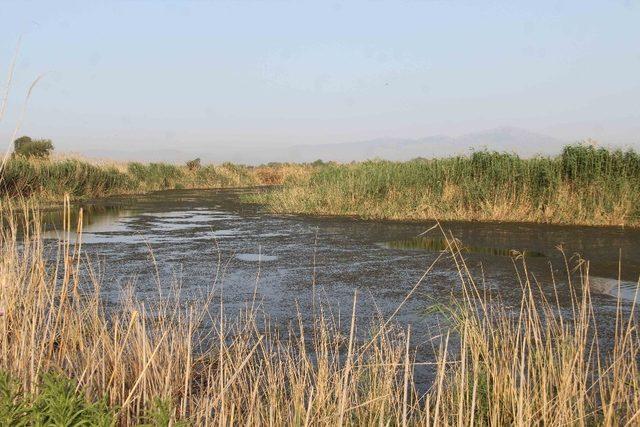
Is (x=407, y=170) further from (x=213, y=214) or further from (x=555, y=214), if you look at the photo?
(x=213, y=214)

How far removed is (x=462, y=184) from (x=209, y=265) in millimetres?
9265

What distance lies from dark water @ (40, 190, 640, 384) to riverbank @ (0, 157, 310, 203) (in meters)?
3.24

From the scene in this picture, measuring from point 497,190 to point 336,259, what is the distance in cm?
751

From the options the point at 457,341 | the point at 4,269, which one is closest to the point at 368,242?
the point at 457,341

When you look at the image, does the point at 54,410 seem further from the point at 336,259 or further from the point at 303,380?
the point at 336,259

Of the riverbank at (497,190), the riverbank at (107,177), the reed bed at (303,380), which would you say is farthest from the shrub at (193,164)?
the reed bed at (303,380)

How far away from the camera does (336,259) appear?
34.4 feet

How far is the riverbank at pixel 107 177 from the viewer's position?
21.9 metres

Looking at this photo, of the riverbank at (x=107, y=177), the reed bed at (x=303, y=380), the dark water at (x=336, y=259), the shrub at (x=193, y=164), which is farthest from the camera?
the shrub at (x=193, y=164)

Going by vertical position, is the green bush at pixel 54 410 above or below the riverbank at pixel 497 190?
below

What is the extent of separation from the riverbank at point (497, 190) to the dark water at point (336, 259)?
944 millimetres

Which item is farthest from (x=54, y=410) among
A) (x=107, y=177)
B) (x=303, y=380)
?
(x=107, y=177)

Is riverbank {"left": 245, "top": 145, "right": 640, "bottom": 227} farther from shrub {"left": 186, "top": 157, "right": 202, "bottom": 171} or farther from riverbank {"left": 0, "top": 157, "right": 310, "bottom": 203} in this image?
shrub {"left": 186, "top": 157, "right": 202, "bottom": 171}

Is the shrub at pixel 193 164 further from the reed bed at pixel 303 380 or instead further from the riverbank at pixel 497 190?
the reed bed at pixel 303 380
